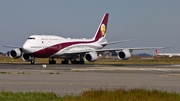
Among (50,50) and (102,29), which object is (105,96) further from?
(102,29)

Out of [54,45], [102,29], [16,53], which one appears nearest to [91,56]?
[54,45]

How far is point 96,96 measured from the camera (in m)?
15.6

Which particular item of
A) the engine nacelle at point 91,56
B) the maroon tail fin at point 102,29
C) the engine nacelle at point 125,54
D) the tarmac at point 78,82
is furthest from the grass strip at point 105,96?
the maroon tail fin at point 102,29

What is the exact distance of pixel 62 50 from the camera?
2564 inches

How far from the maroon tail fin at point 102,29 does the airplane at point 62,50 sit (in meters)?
0.89

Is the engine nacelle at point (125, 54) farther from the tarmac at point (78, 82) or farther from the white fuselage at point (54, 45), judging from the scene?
the tarmac at point (78, 82)

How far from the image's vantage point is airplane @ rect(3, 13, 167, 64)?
2441 inches

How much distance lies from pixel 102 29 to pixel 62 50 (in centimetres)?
1006

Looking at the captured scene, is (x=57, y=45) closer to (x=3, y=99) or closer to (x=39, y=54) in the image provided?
(x=39, y=54)

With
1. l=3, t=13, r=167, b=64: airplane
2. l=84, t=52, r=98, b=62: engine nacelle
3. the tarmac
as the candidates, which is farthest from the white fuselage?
the tarmac

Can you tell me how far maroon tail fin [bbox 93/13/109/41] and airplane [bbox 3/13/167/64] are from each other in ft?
2.92

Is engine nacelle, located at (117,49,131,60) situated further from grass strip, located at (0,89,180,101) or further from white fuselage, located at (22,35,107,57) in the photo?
grass strip, located at (0,89,180,101)

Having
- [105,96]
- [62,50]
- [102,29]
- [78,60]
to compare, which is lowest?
[105,96]

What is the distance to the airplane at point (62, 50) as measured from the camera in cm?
6200
